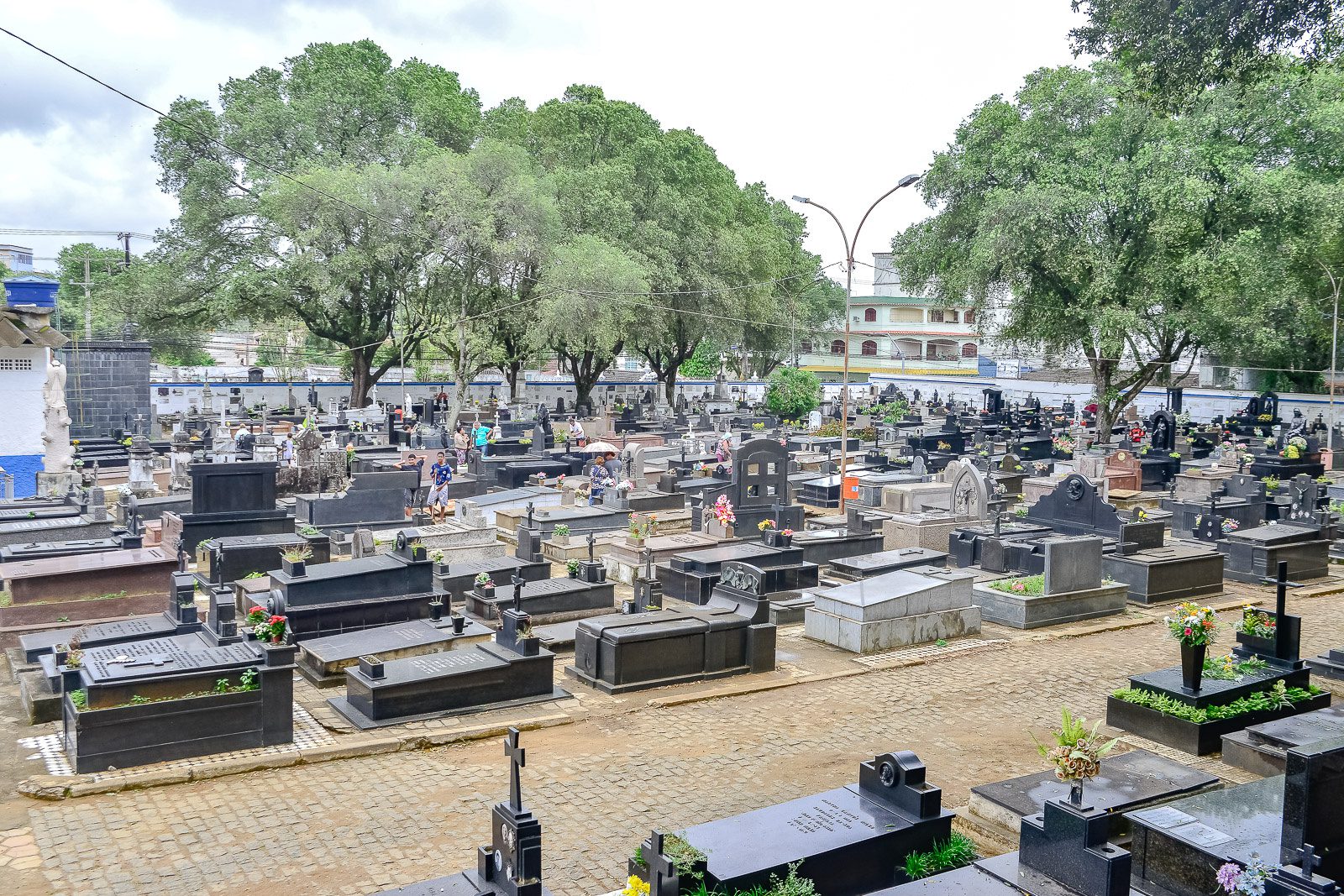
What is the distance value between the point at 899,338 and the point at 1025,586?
75.6m

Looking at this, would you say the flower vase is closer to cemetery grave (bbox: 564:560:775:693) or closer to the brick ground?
the brick ground

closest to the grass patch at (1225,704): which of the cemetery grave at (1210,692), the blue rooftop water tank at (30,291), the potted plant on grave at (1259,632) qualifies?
the cemetery grave at (1210,692)

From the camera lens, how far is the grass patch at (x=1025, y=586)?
1502 cm

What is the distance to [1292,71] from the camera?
16.7 meters

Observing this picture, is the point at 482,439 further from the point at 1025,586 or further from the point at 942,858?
the point at 942,858

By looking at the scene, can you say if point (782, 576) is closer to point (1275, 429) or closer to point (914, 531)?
point (914, 531)

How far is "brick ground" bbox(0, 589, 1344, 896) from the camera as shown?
7449mm

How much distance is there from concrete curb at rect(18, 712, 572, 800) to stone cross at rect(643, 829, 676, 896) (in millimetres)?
3532

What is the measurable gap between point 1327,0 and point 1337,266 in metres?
25.4

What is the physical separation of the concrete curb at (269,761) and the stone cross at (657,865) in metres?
3.53

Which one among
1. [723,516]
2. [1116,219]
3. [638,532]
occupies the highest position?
[1116,219]

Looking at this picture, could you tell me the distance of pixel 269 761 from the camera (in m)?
9.30

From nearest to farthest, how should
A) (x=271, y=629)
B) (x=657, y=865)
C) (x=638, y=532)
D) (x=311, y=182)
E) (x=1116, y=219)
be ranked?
Result: 1. (x=657, y=865)
2. (x=271, y=629)
3. (x=638, y=532)
4. (x=1116, y=219)
5. (x=311, y=182)

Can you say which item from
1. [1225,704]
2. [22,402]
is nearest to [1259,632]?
[1225,704]
